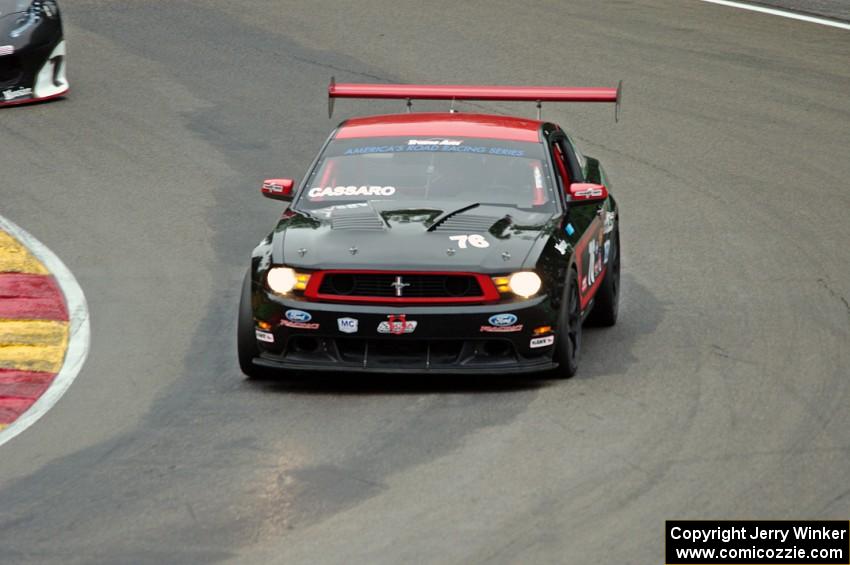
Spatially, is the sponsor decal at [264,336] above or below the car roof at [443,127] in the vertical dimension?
below

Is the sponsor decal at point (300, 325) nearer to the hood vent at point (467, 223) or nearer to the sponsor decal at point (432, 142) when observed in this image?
the hood vent at point (467, 223)

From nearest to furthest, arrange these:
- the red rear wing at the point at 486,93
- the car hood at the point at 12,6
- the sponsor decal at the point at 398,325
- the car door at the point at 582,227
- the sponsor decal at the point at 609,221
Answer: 1. the sponsor decal at the point at 398,325
2. the car door at the point at 582,227
3. the sponsor decal at the point at 609,221
4. the red rear wing at the point at 486,93
5. the car hood at the point at 12,6

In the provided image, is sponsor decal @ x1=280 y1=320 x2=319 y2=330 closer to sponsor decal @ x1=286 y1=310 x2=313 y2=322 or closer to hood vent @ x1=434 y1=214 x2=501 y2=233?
sponsor decal @ x1=286 y1=310 x2=313 y2=322

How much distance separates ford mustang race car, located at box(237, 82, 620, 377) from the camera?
9.32 m

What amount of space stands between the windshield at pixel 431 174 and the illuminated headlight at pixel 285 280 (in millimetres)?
930

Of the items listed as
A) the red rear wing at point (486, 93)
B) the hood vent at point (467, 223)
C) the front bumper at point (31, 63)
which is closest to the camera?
the hood vent at point (467, 223)

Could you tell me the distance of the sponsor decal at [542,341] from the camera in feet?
30.8

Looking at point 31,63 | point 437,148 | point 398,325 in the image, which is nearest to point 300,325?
point 398,325

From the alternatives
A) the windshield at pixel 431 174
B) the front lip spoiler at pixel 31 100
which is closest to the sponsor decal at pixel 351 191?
the windshield at pixel 431 174

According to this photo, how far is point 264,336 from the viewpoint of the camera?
9539 millimetres

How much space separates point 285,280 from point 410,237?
70cm

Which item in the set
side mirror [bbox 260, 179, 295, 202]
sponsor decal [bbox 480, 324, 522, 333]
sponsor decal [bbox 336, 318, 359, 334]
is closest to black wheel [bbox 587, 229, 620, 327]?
sponsor decal [bbox 480, 324, 522, 333]

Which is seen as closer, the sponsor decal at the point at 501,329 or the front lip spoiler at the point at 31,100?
the sponsor decal at the point at 501,329

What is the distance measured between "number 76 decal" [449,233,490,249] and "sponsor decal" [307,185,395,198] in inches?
35.2
